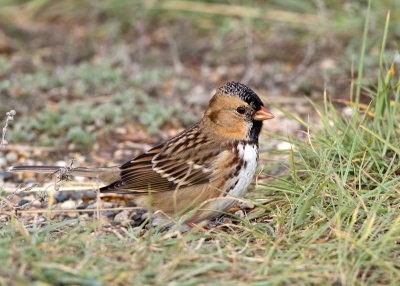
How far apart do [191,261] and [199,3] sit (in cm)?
537

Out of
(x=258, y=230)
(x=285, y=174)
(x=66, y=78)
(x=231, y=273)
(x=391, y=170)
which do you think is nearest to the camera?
(x=231, y=273)

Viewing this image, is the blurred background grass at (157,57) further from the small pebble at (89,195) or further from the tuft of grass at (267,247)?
the tuft of grass at (267,247)

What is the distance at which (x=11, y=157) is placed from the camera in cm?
524

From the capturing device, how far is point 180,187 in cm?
404

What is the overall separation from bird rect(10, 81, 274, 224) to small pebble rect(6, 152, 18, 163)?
104 cm

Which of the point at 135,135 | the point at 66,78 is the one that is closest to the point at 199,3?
the point at 66,78

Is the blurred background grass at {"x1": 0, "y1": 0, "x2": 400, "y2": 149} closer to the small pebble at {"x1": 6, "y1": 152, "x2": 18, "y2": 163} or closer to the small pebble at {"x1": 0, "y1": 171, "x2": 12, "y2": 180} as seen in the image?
the small pebble at {"x1": 6, "y1": 152, "x2": 18, "y2": 163}

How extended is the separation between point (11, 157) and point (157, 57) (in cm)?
262

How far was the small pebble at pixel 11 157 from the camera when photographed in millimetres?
5211

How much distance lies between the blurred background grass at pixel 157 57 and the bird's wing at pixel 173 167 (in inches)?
54.6

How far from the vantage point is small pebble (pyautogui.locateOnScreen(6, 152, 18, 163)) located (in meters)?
5.21

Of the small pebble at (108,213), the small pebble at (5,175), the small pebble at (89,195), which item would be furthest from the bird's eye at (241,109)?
the small pebble at (5,175)

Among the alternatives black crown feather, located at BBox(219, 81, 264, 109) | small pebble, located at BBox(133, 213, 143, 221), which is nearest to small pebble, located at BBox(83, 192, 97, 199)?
small pebble, located at BBox(133, 213, 143, 221)

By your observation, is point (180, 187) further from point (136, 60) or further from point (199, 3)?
point (199, 3)
